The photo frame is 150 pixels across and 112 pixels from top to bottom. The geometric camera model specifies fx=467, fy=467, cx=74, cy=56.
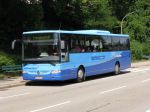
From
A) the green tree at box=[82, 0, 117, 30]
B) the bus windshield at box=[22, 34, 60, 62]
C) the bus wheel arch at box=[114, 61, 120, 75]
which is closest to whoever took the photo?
the bus windshield at box=[22, 34, 60, 62]

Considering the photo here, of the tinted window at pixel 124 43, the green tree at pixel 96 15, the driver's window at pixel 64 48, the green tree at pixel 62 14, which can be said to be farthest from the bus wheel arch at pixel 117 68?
the green tree at pixel 96 15

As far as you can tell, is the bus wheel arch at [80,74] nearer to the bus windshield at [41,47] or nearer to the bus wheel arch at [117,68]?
the bus windshield at [41,47]

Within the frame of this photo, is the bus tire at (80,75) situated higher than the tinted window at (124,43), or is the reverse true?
the tinted window at (124,43)

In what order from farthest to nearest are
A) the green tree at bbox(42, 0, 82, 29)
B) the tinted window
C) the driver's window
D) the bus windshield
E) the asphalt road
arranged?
1. the green tree at bbox(42, 0, 82, 29)
2. the tinted window
3. the driver's window
4. the bus windshield
5. the asphalt road

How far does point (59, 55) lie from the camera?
2322cm

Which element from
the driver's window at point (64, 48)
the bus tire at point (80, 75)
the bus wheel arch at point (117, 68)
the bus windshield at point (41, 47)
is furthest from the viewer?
the bus wheel arch at point (117, 68)

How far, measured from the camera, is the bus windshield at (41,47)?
23.2 m

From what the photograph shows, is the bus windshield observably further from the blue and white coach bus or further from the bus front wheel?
the bus front wheel

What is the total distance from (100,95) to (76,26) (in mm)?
38769

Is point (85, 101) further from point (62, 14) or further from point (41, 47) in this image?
point (62, 14)

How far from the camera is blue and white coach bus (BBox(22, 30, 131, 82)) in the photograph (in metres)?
23.2

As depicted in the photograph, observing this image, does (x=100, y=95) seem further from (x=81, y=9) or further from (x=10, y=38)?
(x=81, y=9)

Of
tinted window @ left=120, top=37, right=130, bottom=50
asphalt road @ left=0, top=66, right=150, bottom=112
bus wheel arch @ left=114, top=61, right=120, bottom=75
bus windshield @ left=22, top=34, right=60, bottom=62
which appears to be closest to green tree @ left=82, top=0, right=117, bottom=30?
tinted window @ left=120, top=37, right=130, bottom=50

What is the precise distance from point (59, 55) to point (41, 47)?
1.03 metres
